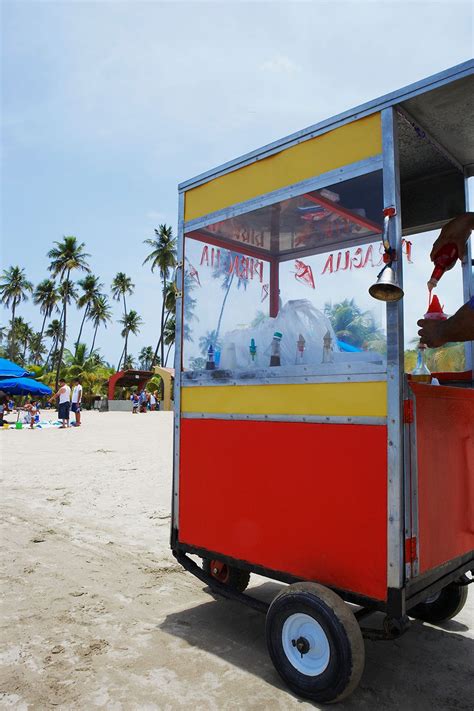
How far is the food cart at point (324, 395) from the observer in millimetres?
2592

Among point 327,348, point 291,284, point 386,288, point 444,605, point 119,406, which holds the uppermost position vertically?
point 291,284

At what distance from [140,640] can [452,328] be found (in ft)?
8.36

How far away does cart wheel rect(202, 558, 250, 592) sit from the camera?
373cm

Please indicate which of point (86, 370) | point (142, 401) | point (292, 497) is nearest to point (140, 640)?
point (292, 497)

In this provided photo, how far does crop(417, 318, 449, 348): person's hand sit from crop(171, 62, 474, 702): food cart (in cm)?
30

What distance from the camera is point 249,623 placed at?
3553 millimetres

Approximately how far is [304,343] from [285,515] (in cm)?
98

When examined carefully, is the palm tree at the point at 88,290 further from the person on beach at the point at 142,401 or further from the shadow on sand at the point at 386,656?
the shadow on sand at the point at 386,656

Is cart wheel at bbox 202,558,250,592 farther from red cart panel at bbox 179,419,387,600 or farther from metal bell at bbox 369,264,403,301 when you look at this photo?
metal bell at bbox 369,264,403,301

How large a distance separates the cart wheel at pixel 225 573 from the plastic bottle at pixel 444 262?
92.1 inches

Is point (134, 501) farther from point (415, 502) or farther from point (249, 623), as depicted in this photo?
point (415, 502)

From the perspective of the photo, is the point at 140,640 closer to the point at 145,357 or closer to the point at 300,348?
the point at 300,348

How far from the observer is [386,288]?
8.40ft

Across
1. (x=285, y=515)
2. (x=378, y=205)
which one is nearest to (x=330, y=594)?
(x=285, y=515)
